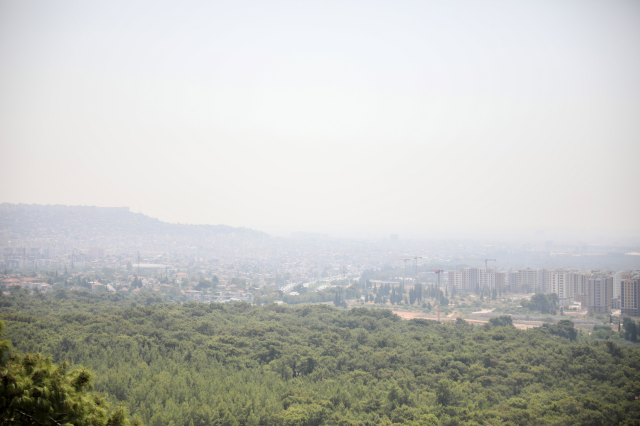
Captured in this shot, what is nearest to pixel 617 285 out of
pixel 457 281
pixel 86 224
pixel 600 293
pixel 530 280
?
pixel 600 293

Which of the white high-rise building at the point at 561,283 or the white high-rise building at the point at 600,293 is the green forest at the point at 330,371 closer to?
the white high-rise building at the point at 600,293

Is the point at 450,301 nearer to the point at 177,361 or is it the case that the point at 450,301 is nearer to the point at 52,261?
the point at 177,361

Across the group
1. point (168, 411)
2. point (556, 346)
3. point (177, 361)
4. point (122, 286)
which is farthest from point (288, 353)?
point (122, 286)

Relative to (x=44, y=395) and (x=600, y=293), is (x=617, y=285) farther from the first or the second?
(x=44, y=395)

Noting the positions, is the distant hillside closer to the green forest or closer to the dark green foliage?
the green forest

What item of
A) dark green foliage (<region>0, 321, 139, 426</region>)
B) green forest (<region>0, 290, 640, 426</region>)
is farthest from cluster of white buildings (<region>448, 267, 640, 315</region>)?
dark green foliage (<region>0, 321, 139, 426</region>)
